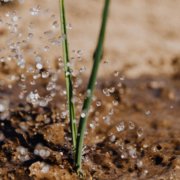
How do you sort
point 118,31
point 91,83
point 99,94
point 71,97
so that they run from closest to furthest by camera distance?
point 91,83, point 71,97, point 99,94, point 118,31

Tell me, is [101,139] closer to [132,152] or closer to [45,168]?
[132,152]

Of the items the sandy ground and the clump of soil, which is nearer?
the clump of soil

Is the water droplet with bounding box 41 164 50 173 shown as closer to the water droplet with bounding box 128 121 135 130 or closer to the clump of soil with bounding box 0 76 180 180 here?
the clump of soil with bounding box 0 76 180 180

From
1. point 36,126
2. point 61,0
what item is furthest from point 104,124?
point 61,0

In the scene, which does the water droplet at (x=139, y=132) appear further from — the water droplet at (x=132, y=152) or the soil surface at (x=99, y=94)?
the water droplet at (x=132, y=152)

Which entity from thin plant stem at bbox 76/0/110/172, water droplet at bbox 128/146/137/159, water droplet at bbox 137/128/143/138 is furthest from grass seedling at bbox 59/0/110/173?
water droplet at bbox 137/128/143/138

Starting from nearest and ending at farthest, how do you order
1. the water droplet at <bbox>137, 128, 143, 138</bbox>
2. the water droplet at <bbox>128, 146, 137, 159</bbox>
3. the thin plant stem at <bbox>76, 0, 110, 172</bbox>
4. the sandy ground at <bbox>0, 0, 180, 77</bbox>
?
the thin plant stem at <bbox>76, 0, 110, 172</bbox>, the water droplet at <bbox>128, 146, 137, 159</bbox>, the water droplet at <bbox>137, 128, 143, 138</bbox>, the sandy ground at <bbox>0, 0, 180, 77</bbox>

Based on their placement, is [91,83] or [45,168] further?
[45,168]

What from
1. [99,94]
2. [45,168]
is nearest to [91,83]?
[45,168]
